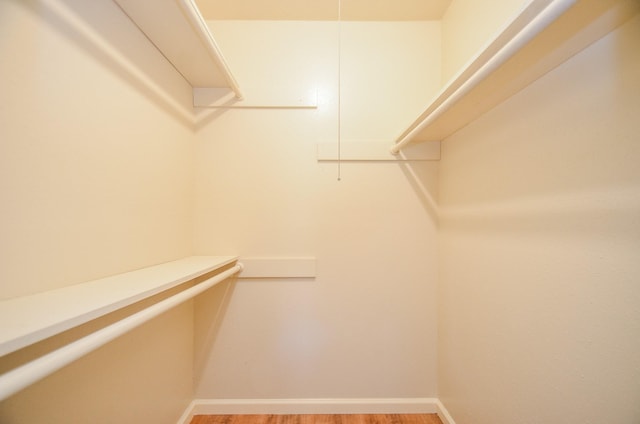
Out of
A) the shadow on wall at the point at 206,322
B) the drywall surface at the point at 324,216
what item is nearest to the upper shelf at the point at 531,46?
the drywall surface at the point at 324,216

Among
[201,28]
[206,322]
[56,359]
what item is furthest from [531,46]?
[206,322]

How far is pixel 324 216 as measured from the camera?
1477 millimetres

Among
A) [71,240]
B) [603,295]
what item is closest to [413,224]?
[603,295]

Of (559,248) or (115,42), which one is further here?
(115,42)

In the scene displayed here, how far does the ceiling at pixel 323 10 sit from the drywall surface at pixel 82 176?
1.84 feet

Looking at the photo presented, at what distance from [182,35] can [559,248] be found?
5.35 feet

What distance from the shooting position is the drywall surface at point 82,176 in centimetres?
60

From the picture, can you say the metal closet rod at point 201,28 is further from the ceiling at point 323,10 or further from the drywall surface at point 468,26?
the drywall surface at point 468,26

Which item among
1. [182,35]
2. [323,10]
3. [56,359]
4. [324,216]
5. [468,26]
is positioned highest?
[323,10]

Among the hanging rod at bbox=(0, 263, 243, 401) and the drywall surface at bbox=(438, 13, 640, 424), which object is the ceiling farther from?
the hanging rod at bbox=(0, 263, 243, 401)

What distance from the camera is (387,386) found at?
146cm

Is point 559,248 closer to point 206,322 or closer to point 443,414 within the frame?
point 443,414

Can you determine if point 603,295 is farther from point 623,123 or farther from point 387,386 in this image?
point 387,386

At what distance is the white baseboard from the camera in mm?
1417
